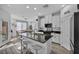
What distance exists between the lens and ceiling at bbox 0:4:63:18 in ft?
6.13

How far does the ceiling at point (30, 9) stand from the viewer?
1.87 m

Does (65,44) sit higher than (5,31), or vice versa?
(5,31)

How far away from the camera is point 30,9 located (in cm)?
195

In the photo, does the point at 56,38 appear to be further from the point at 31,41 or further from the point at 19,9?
the point at 19,9

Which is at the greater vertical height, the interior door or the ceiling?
the ceiling

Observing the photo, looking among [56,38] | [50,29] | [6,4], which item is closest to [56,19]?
[50,29]

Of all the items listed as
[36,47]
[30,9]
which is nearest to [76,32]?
[36,47]

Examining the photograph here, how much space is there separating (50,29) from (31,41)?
65cm

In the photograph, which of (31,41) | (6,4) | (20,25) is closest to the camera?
(6,4)

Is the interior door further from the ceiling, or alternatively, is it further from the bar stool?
the bar stool

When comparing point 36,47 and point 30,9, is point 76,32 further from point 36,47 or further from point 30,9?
point 30,9

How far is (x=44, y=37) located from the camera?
212cm

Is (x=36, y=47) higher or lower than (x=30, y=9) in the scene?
lower

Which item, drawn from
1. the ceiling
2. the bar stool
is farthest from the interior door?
the bar stool
